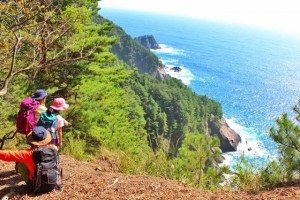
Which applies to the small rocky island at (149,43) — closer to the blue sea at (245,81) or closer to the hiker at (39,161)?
the blue sea at (245,81)

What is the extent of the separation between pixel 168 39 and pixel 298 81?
89105 mm

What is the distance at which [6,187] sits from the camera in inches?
195

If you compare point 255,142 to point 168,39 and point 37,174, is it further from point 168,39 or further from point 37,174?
point 168,39

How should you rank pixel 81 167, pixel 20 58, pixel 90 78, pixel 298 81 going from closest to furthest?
pixel 81 167
pixel 20 58
pixel 90 78
pixel 298 81

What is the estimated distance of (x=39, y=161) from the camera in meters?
4.55

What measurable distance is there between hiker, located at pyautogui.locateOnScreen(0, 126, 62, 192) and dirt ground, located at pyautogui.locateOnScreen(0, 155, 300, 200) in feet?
0.58

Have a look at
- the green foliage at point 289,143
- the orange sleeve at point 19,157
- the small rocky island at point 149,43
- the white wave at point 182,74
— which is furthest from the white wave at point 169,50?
the orange sleeve at point 19,157

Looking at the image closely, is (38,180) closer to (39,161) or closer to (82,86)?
(39,161)

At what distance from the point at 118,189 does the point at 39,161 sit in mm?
1274

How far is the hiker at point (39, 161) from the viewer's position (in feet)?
14.8

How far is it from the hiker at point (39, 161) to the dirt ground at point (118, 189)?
6.9 inches

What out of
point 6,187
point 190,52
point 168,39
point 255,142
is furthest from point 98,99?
point 168,39

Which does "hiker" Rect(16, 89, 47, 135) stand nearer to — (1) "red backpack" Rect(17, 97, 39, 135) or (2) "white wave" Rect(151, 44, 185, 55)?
(1) "red backpack" Rect(17, 97, 39, 135)

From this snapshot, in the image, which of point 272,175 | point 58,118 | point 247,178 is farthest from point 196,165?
point 58,118
